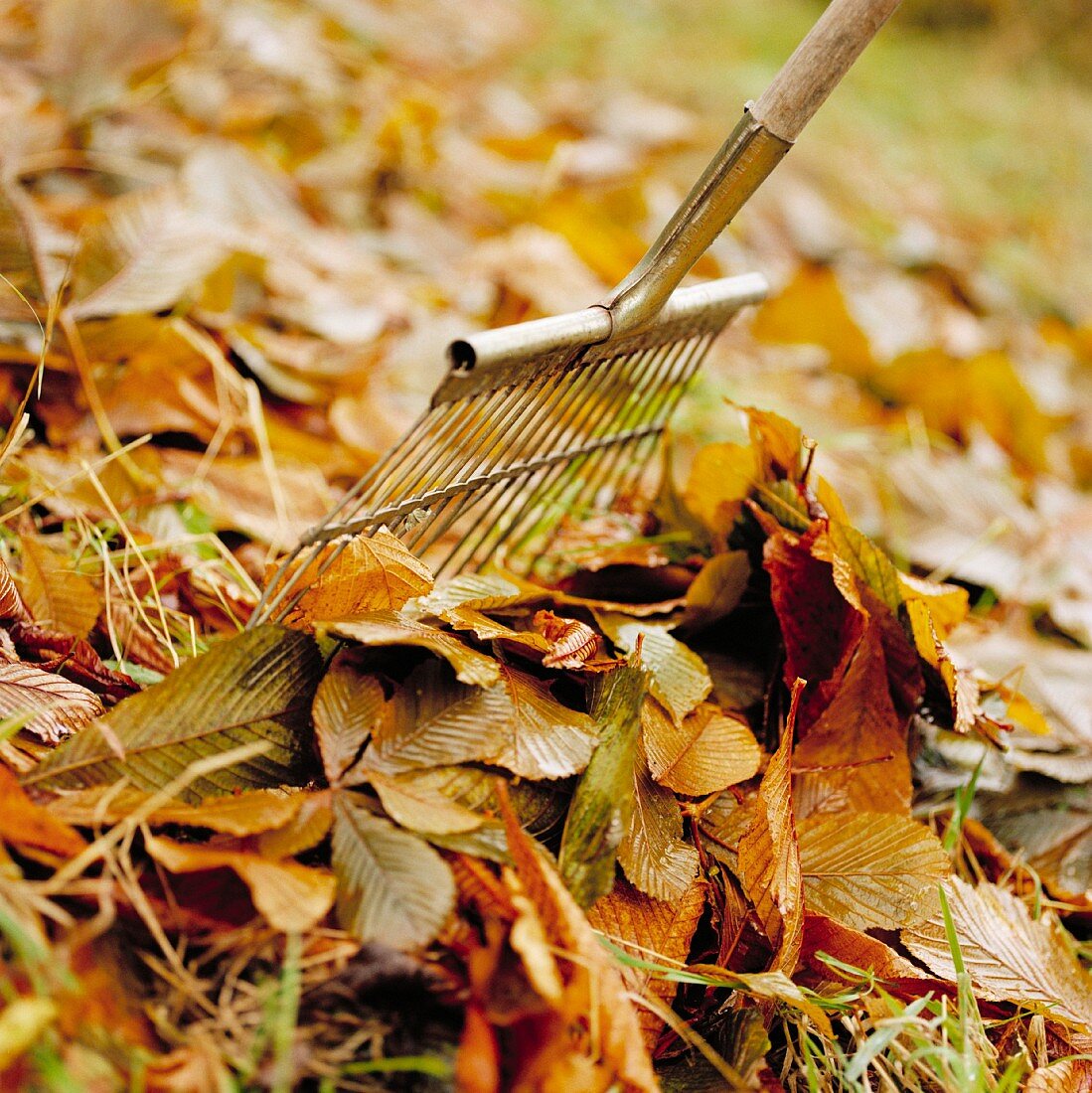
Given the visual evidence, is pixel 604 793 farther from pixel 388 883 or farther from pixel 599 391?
pixel 599 391

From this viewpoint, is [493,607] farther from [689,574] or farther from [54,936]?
[54,936]

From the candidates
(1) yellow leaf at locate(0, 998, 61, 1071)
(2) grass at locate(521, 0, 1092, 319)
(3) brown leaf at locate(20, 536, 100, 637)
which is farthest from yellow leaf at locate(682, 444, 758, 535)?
(2) grass at locate(521, 0, 1092, 319)

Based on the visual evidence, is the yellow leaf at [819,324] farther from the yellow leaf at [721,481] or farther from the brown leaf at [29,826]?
the brown leaf at [29,826]

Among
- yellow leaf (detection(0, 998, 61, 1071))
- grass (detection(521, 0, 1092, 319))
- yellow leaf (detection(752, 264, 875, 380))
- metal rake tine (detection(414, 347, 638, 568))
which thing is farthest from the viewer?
grass (detection(521, 0, 1092, 319))

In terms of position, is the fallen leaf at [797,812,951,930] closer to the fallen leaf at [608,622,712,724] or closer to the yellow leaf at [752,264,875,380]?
the fallen leaf at [608,622,712,724]

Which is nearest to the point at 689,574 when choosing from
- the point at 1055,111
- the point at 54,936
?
the point at 54,936

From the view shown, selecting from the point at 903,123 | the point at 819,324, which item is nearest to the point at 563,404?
the point at 819,324
